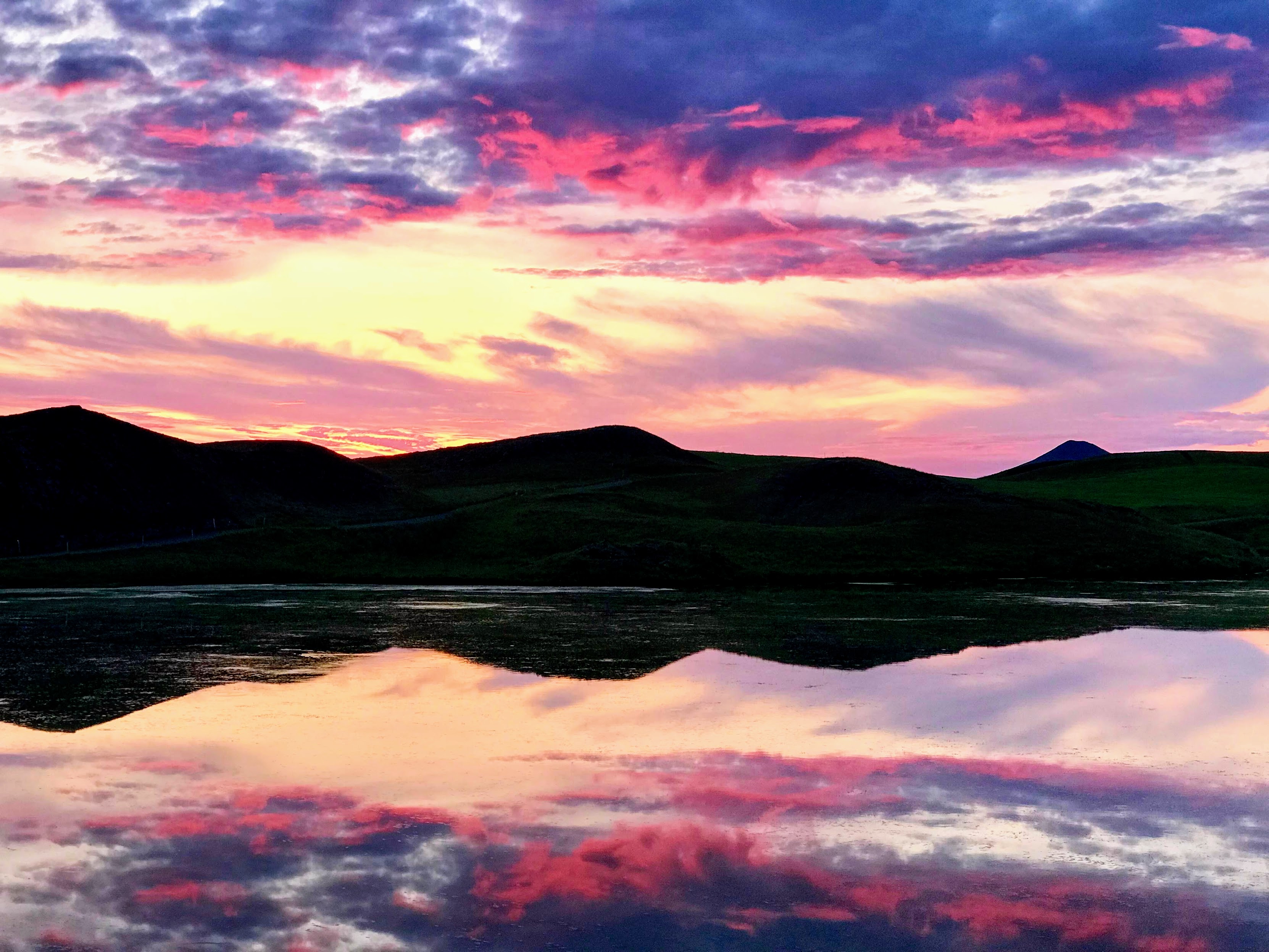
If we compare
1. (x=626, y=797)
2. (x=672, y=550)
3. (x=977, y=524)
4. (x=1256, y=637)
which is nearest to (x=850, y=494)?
(x=977, y=524)

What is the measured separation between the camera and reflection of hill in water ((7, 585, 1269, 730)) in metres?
34.4

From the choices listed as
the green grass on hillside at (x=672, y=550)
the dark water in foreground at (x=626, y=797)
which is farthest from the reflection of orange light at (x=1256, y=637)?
the green grass on hillside at (x=672, y=550)

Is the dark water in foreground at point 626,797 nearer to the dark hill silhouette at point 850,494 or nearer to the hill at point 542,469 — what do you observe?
the dark hill silhouette at point 850,494

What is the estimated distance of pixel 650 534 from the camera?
93500 mm

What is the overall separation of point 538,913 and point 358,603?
46.7m

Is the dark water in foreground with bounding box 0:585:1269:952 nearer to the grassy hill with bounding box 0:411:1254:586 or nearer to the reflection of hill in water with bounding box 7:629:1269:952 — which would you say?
the reflection of hill in water with bounding box 7:629:1269:952

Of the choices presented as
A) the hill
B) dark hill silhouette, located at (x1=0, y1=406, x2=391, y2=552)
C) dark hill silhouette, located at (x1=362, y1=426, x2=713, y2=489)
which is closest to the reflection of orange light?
dark hill silhouette, located at (x1=0, y1=406, x2=391, y2=552)

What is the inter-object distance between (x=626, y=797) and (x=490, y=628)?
27822 millimetres

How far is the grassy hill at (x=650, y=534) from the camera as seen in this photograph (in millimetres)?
79125

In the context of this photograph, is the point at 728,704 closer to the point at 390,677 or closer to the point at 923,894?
the point at 390,677

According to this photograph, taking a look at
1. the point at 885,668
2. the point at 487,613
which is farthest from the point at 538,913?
the point at 487,613

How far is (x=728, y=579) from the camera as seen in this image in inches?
3103

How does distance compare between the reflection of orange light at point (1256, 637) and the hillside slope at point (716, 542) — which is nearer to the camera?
→ the reflection of orange light at point (1256, 637)

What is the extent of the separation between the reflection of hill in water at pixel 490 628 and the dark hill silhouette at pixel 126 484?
27845mm
